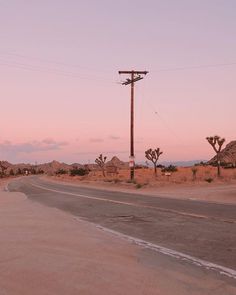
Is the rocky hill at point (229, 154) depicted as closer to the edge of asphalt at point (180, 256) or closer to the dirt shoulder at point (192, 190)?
the dirt shoulder at point (192, 190)

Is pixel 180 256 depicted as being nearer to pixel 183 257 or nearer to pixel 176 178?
pixel 183 257

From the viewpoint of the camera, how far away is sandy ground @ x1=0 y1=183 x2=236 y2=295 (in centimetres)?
672

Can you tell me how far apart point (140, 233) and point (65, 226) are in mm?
2283

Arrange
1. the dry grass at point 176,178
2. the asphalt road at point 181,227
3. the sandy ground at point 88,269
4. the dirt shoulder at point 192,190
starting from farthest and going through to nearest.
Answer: the dry grass at point 176,178 → the dirt shoulder at point 192,190 → the asphalt road at point 181,227 → the sandy ground at point 88,269

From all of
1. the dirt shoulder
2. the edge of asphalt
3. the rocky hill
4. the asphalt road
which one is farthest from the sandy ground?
the rocky hill

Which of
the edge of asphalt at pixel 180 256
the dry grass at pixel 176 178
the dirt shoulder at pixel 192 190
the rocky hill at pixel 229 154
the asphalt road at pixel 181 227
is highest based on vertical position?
the rocky hill at pixel 229 154

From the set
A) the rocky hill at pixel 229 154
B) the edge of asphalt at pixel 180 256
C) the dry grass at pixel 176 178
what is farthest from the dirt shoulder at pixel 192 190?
the rocky hill at pixel 229 154

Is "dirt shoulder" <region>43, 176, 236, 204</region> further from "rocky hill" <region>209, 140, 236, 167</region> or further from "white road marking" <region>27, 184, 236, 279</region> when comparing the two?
"rocky hill" <region>209, 140, 236, 167</region>

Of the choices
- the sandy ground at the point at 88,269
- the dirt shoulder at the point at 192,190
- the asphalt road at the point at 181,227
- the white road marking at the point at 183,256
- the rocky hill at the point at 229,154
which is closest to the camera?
the sandy ground at the point at 88,269

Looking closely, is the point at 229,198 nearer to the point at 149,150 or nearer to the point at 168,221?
the point at 168,221

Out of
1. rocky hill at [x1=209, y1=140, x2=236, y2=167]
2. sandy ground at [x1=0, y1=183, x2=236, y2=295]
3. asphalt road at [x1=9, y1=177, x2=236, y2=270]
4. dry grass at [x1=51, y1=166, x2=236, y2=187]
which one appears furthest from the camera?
rocky hill at [x1=209, y1=140, x2=236, y2=167]

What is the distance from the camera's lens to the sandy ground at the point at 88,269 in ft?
22.1

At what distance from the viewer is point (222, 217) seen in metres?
16.2

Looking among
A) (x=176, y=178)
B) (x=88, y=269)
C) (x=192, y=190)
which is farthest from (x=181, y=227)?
(x=176, y=178)
